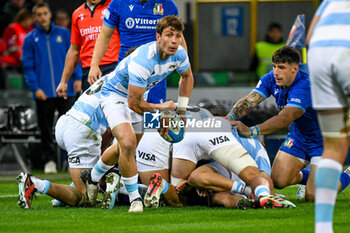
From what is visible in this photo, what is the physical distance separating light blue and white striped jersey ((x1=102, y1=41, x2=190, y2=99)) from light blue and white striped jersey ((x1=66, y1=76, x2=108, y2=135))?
0.34 metres

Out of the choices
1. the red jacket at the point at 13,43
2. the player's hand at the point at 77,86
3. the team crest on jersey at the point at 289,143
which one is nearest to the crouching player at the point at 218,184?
the team crest on jersey at the point at 289,143

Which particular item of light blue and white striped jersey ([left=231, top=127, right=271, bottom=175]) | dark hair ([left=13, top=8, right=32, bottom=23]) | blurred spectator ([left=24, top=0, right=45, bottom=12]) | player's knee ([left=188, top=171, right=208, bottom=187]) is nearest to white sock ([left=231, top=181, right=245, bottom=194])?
player's knee ([left=188, top=171, right=208, bottom=187])

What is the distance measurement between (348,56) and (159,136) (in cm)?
314

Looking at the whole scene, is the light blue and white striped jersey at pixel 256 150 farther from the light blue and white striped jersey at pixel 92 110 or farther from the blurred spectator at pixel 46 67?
the blurred spectator at pixel 46 67

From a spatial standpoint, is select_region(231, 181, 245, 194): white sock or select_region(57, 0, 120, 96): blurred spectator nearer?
select_region(231, 181, 245, 194): white sock

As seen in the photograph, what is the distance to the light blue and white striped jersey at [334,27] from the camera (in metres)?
4.27

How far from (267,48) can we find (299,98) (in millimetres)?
5715

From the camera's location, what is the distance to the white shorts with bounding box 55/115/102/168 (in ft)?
23.2

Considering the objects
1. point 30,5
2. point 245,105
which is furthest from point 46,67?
point 245,105

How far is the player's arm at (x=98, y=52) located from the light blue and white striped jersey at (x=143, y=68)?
1.00 metres

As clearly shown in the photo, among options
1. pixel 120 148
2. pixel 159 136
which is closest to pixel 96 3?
pixel 159 136

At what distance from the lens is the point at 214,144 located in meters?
6.71

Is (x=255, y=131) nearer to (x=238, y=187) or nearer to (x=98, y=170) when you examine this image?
(x=238, y=187)

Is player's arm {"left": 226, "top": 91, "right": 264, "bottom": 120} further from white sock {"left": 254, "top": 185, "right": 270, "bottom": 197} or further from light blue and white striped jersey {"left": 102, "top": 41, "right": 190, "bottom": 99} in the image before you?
white sock {"left": 254, "top": 185, "right": 270, "bottom": 197}
